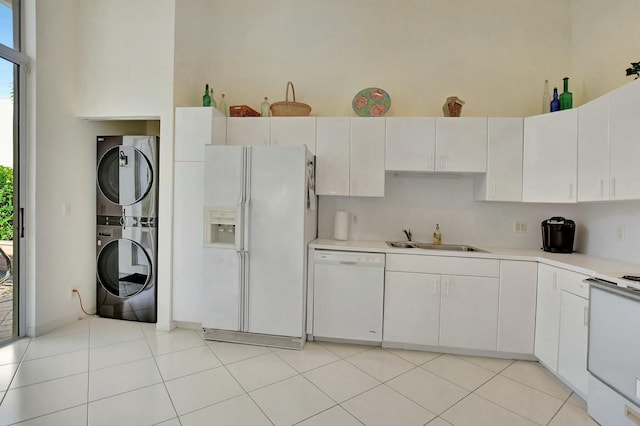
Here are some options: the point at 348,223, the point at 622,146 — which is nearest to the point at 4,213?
the point at 348,223

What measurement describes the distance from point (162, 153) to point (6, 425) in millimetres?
2210

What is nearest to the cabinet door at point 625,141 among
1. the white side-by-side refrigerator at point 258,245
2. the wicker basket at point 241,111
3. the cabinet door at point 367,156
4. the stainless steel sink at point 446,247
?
the stainless steel sink at point 446,247

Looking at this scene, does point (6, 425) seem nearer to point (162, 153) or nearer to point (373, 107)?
point (162, 153)

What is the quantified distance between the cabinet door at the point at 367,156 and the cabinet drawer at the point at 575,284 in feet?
5.17

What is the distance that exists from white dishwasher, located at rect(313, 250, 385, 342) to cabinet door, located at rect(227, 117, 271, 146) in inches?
52.1

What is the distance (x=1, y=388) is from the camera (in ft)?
6.46

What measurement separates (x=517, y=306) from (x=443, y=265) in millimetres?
683

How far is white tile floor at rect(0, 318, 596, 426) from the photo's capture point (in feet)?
5.89

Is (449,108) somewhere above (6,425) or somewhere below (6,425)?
above

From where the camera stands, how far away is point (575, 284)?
212 cm

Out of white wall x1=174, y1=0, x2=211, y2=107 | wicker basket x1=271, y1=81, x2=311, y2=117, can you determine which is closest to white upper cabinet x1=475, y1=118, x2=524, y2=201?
wicker basket x1=271, y1=81, x2=311, y2=117

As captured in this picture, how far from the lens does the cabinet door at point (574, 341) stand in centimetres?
201

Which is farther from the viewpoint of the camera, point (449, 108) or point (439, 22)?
point (439, 22)

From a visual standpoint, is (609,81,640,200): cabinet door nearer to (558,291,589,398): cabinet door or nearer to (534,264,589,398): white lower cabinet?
(534,264,589,398): white lower cabinet
